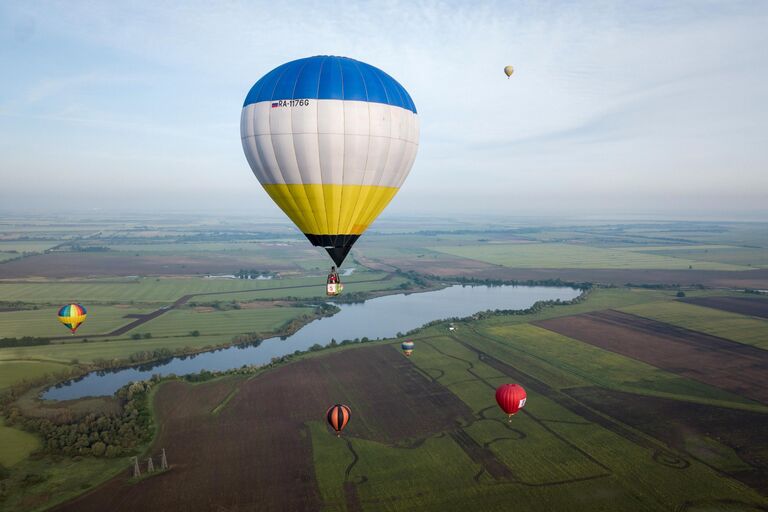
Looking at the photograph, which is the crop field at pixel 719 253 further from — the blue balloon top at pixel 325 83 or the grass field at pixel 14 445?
the grass field at pixel 14 445

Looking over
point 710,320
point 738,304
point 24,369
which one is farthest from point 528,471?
point 738,304

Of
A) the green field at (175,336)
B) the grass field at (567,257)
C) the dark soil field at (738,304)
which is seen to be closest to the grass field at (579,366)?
the green field at (175,336)

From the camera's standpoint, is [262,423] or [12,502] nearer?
[12,502]

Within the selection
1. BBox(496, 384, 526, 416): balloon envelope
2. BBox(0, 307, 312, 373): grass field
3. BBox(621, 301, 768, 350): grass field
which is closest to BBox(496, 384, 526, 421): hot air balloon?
BBox(496, 384, 526, 416): balloon envelope

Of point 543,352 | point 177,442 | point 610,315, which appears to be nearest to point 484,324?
point 543,352

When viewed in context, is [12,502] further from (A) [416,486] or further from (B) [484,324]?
(B) [484,324]

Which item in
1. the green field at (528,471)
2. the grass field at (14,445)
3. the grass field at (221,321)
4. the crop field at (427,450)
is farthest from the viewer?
the grass field at (221,321)
